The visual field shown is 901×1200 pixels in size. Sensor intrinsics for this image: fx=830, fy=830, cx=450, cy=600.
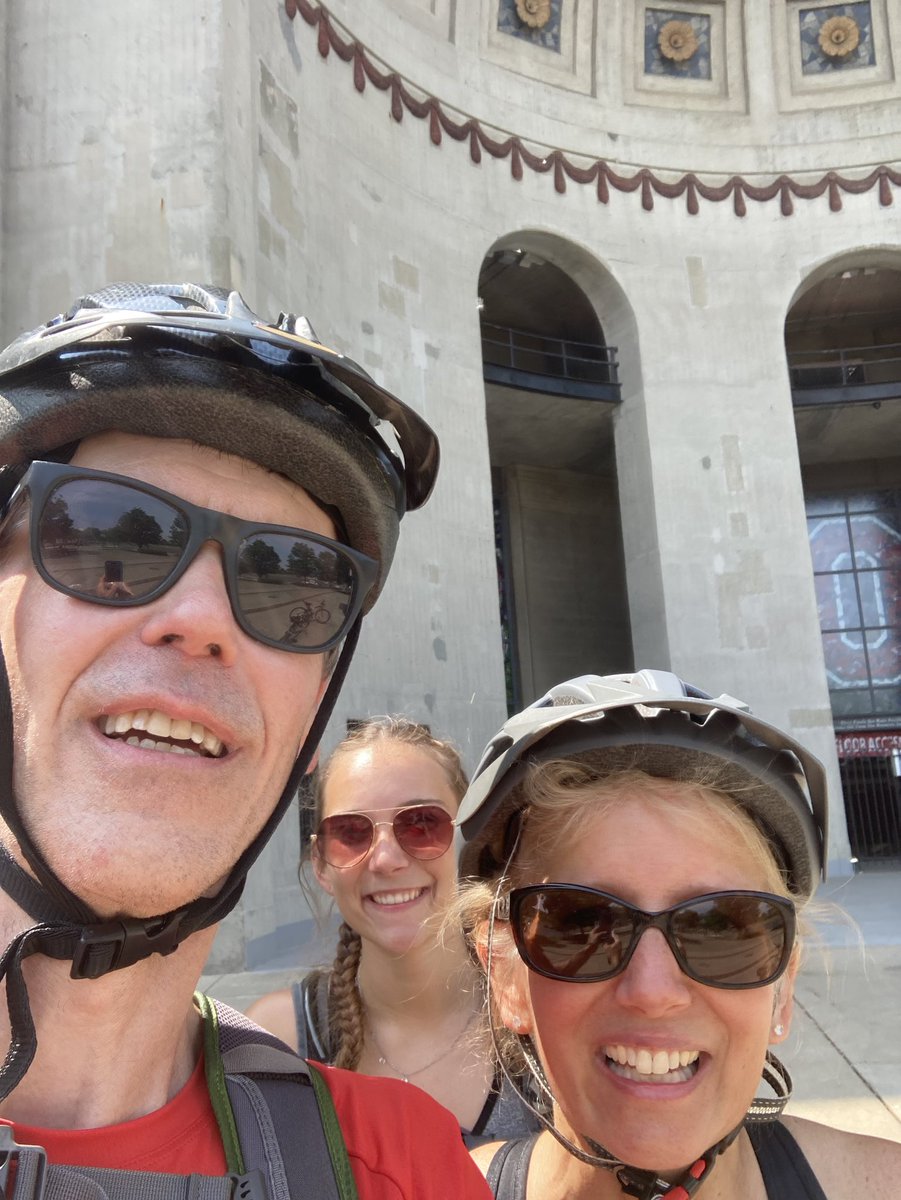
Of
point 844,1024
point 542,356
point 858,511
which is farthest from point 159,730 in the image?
point 858,511

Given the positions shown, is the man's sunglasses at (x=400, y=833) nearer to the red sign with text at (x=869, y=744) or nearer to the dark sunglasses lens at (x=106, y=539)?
the dark sunglasses lens at (x=106, y=539)

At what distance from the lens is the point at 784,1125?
1.36 metres

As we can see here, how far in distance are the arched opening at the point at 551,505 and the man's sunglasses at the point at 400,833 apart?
12353 mm

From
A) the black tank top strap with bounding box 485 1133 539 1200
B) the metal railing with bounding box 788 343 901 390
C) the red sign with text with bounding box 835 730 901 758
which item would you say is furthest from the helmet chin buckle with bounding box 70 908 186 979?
the metal railing with bounding box 788 343 901 390

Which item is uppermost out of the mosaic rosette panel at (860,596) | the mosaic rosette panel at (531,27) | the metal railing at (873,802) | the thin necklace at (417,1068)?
the mosaic rosette panel at (531,27)

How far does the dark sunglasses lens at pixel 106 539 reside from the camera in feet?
3.04

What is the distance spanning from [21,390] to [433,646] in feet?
29.4

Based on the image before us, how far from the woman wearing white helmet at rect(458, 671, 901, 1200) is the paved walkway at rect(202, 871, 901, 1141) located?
0.28 metres

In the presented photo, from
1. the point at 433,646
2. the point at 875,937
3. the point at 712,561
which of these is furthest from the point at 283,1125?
the point at 712,561

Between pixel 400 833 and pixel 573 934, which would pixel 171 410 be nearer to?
pixel 573 934

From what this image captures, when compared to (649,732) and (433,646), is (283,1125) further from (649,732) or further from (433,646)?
(433,646)

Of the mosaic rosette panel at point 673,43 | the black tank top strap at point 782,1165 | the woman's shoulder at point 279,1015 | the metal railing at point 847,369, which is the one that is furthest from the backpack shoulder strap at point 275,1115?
the metal railing at point 847,369

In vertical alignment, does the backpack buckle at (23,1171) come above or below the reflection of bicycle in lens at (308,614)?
below

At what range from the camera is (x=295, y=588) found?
3.41 feet
